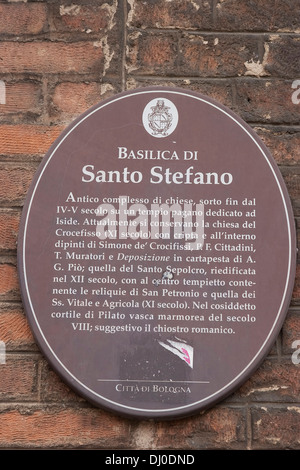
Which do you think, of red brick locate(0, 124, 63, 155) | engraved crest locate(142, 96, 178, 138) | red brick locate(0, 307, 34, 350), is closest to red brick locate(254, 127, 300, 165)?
engraved crest locate(142, 96, 178, 138)

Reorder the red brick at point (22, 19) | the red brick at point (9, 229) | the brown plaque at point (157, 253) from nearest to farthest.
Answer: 1. the brown plaque at point (157, 253)
2. the red brick at point (9, 229)
3. the red brick at point (22, 19)

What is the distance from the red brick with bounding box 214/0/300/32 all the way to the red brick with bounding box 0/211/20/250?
29.5 inches

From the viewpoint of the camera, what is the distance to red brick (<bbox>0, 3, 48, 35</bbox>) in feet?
6.14

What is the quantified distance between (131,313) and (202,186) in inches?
14.5

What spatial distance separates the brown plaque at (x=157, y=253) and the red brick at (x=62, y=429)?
6 cm

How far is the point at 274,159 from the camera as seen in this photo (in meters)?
1.80

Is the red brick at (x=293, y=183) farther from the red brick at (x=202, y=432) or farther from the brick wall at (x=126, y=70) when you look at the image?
the red brick at (x=202, y=432)

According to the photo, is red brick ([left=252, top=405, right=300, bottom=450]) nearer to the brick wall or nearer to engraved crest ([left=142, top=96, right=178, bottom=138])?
the brick wall

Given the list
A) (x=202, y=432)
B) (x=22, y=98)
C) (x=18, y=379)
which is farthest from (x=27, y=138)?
(x=202, y=432)

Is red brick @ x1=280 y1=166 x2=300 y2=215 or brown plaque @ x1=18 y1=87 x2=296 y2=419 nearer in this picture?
brown plaque @ x1=18 y1=87 x2=296 y2=419

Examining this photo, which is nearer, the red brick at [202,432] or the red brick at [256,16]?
the red brick at [202,432]

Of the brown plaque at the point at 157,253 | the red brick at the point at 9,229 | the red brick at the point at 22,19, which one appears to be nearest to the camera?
the brown plaque at the point at 157,253

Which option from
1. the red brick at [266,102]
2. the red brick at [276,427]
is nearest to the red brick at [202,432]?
the red brick at [276,427]

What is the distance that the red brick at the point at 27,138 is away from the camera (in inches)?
71.2
